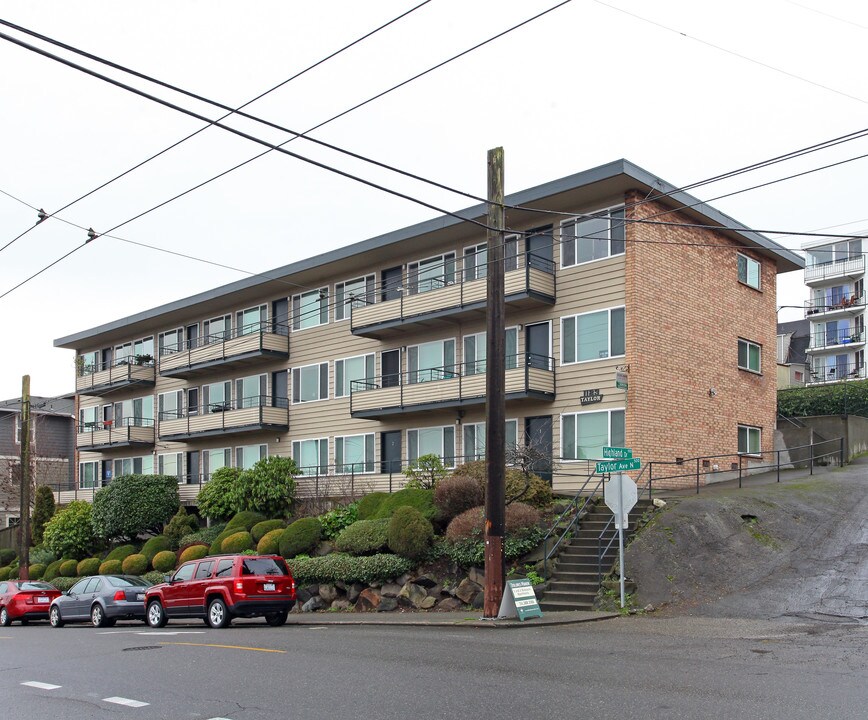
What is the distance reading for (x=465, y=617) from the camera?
20.5m

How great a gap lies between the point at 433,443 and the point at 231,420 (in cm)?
1101

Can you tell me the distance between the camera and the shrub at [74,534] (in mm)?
41594

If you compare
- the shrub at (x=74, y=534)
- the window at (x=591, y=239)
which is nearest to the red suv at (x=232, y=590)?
the window at (x=591, y=239)

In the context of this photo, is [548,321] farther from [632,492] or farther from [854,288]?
[854,288]

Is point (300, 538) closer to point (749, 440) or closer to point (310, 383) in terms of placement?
point (310, 383)

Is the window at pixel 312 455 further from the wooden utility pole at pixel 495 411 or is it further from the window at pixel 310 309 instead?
the wooden utility pole at pixel 495 411

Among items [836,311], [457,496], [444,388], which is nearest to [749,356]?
[444,388]

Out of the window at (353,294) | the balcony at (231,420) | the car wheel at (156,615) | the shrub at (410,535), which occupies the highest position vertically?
the window at (353,294)

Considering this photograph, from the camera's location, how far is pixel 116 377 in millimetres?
48031

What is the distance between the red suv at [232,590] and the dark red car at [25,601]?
813cm

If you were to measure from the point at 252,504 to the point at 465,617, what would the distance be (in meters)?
15.9

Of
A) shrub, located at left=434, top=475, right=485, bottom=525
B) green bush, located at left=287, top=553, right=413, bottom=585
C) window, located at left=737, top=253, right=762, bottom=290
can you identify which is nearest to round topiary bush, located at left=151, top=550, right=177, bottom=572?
green bush, located at left=287, top=553, right=413, bottom=585

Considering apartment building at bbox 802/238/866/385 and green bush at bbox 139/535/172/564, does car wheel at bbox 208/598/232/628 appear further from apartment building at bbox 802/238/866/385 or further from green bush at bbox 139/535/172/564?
apartment building at bbox 802/238/866/385

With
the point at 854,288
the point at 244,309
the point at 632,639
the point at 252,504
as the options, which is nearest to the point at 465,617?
the point at 632,639
